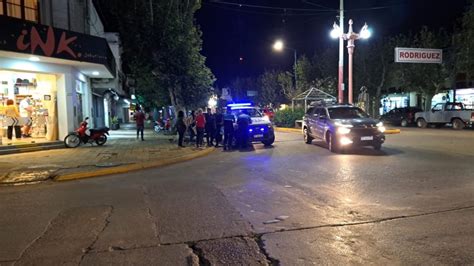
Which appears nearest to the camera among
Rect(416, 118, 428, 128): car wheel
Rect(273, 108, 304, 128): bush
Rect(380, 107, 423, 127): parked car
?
Rect(416, 118, 428, 128): car wheel

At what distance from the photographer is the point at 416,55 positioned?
93.0 ft

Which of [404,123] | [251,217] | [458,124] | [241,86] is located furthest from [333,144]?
[241,86]

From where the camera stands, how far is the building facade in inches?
607

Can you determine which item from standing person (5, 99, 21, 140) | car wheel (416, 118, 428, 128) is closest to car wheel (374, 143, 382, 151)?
standing person (5, 99, 21, 140)

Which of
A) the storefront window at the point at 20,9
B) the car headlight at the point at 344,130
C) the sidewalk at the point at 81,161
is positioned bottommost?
the sidewalk at the point at 81,161

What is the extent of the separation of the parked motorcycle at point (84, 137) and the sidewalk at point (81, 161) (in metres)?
0.58

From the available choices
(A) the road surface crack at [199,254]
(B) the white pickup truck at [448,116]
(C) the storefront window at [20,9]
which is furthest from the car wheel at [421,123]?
(A) the road surface crack at [199,254]

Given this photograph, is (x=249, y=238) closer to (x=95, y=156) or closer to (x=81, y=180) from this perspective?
(x=81, y=180)

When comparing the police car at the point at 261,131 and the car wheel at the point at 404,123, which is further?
the car wheel at the point at 404,123

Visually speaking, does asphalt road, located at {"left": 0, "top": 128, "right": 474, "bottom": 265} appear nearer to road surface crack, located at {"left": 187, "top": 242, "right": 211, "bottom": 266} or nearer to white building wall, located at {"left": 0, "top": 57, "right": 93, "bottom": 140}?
road surface crack, located at {"left": 187, "top": 242, "right": 211, "bottom": 266}

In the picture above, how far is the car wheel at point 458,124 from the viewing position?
27.3 meters

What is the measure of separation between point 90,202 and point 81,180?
306cm

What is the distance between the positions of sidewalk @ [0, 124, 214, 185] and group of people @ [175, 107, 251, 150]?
3.61ft

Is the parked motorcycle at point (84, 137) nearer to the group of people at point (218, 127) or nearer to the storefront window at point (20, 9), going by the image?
the group of people at point (218, 127)
